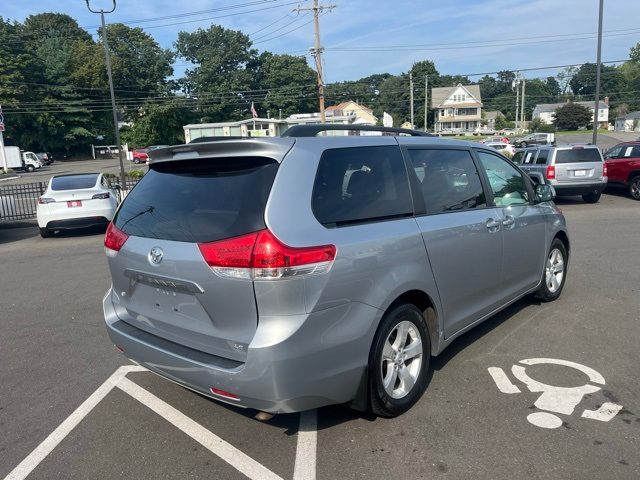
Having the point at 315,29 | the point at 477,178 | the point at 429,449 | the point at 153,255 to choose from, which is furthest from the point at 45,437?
the point at 315,29

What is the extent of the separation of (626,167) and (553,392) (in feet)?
49.4

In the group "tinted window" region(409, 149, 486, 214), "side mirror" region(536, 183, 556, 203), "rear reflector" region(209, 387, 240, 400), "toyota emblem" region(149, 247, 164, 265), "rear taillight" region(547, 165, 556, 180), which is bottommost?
"rear taillight" region(547, 165, 556, 180)

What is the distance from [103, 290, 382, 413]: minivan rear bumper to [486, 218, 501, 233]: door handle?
167cm

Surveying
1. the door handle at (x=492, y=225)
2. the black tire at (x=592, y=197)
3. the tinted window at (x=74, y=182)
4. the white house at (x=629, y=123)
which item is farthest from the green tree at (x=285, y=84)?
the door handle at (x=492, y=225)

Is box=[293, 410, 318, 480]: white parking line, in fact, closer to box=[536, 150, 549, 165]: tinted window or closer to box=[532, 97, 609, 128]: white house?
box=[536, 150, 549, 165]: tinted window

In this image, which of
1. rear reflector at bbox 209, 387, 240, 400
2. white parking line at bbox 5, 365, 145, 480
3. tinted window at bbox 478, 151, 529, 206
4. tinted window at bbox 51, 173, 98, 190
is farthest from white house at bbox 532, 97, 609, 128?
rear reflector at bbox 209, 387, 240, 400

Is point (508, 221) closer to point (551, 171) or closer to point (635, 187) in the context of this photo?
point (551, 171)

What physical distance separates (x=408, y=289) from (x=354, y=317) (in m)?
0.52

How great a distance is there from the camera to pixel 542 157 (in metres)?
15.8

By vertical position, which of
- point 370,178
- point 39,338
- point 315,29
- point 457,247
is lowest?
point 39,338

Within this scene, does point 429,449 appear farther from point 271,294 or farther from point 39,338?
point 39,338

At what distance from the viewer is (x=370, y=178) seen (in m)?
3.40

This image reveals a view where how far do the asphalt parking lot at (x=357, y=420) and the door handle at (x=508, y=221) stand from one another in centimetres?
108

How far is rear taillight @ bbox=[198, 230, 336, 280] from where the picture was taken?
106 inches
